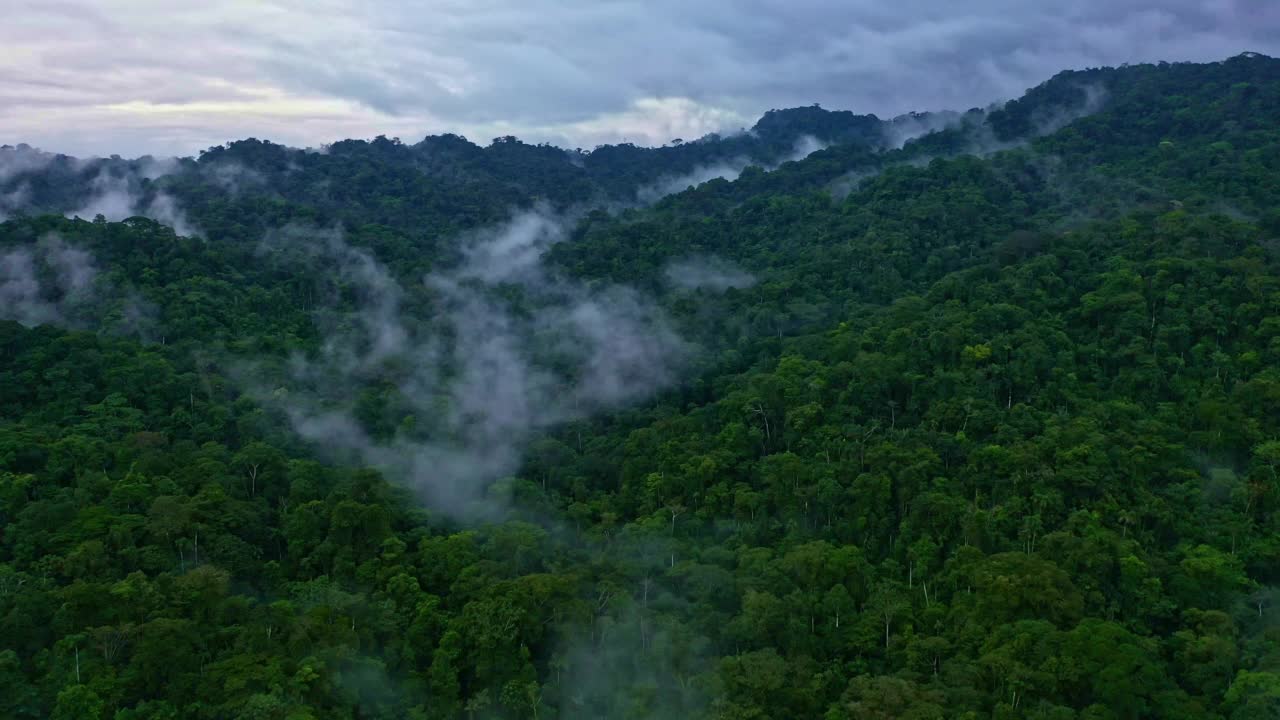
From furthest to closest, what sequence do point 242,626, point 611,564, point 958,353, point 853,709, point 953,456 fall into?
1. point 958,353
2. point 953,456
3. point 611,564
4. point 242,626
5. point 853,709

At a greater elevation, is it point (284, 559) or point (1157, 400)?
point (1157, 400)

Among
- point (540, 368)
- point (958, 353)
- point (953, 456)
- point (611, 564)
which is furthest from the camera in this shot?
point (540, 368)

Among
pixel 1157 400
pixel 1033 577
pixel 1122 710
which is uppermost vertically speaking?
pixel 1157 400

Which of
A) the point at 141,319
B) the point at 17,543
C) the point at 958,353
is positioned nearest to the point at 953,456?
the point at 958,353

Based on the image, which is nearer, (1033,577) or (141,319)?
(1033,577)

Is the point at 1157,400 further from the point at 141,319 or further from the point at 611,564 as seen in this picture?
the point at 141,319

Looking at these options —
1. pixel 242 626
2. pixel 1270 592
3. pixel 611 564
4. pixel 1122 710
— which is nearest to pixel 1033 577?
pixel 1122 710
